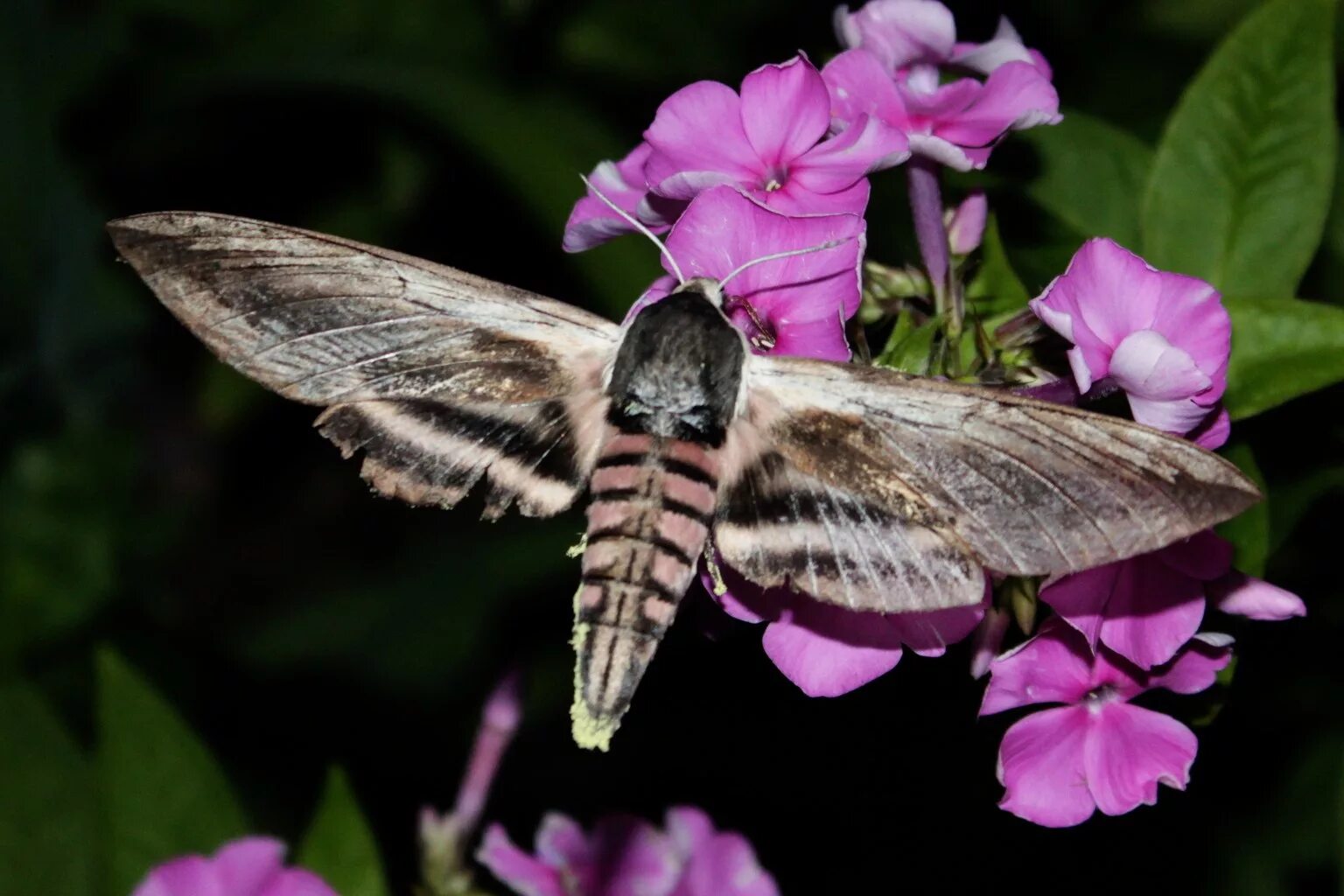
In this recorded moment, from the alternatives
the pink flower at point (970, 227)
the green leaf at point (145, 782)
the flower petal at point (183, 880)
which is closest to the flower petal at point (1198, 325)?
the pink flower at point (970, 227)

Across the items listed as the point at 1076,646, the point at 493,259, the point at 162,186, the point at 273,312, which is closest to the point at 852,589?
the point at 1076,646

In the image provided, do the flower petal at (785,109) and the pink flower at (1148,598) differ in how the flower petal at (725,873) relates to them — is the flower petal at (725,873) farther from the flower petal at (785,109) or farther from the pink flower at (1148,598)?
the flower petal at (785,109)

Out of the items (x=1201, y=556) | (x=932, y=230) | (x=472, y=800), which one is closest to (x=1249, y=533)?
(x=1201, y=556)

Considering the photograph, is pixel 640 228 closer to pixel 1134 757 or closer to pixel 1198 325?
pixel 1198 325

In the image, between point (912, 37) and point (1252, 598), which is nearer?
point (1252, 598)

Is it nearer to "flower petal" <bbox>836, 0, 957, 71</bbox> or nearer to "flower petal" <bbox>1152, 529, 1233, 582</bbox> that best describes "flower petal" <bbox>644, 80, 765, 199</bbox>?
"flower petal" <bbox>836, 0, 957, 71</bbox>

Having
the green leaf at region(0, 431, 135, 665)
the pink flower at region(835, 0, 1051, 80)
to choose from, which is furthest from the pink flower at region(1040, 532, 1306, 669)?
the green leaf at region(0, 431, 135, 665)
